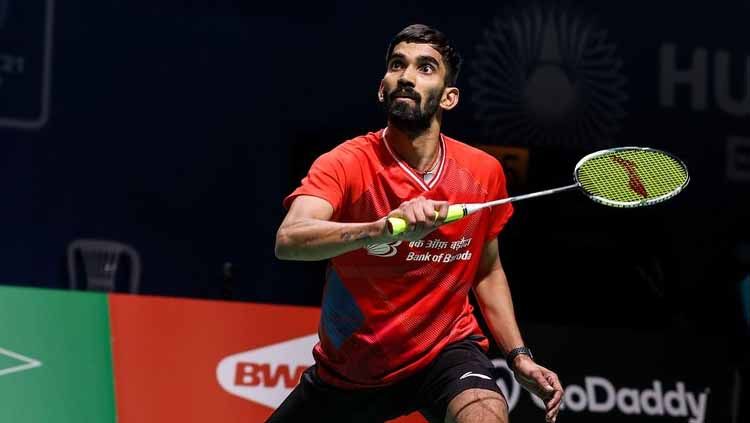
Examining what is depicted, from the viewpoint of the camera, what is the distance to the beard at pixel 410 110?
4621 mm

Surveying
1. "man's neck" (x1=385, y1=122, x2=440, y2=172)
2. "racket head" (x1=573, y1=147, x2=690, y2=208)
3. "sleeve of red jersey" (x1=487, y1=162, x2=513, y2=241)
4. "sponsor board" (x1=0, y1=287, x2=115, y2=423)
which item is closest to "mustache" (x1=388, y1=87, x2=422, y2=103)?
"man's neck" (x1=385, y1=122, x2=440, y2=172)

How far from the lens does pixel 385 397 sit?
4648 mm

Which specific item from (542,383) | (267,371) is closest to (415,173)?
(542,383)

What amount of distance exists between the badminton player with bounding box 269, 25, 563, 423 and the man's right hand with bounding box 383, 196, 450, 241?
70 centimetres

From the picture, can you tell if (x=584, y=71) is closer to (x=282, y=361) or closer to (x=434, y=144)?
(x=282, y=361)

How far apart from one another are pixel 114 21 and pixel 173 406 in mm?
3324

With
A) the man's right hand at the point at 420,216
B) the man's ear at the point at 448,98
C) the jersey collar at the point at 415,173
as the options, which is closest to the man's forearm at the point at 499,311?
the jersey collar at the point at 415,173

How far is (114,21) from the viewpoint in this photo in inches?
329

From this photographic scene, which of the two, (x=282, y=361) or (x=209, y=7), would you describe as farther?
(x=209, y=7)

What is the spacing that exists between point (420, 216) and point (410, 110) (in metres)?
0.96

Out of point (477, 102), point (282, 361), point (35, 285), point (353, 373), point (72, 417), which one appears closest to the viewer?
point (353, 373)

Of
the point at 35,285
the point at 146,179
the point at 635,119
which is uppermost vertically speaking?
the point at 635,119

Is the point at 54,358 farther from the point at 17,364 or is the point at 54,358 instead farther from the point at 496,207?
the point at 496,207

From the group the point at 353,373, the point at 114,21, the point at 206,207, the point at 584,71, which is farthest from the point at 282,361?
the point at 584,71
